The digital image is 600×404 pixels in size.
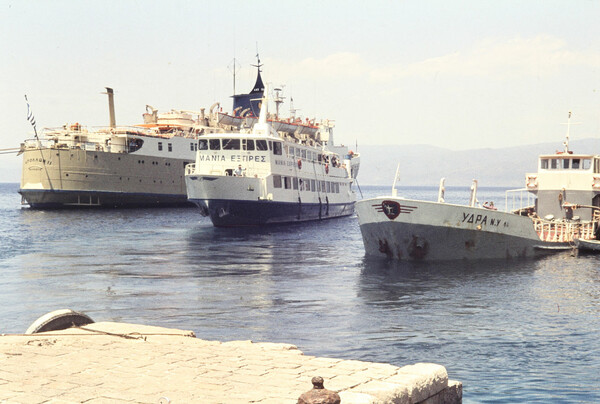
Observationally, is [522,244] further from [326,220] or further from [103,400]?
[326,220]

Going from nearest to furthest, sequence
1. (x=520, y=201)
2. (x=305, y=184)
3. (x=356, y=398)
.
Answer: (x=356, y=398)
(x=520, y=201)
(x=305, y=184)

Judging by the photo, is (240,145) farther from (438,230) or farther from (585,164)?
(585,164)

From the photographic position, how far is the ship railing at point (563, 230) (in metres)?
36.2

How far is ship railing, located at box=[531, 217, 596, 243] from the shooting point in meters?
36.2

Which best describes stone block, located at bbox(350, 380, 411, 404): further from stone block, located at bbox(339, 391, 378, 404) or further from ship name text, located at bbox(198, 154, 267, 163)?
ship name text, located at bbox(198, 154, 267, 163)

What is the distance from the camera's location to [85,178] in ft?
261

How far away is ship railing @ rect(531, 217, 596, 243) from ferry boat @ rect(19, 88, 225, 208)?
53.6 meters

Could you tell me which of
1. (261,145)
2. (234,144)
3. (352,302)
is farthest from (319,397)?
(261,145)

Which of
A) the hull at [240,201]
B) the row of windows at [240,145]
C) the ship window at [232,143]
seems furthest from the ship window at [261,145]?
the hull at [240,201]

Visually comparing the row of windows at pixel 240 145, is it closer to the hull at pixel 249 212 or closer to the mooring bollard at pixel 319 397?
the hull at pixel 249 212

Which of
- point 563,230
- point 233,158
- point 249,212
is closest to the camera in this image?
point 563,230

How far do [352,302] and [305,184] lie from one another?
40.8 m

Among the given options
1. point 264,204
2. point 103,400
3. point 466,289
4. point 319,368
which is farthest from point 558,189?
point 103,400

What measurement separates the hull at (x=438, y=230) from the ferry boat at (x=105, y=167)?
55.2 metres
